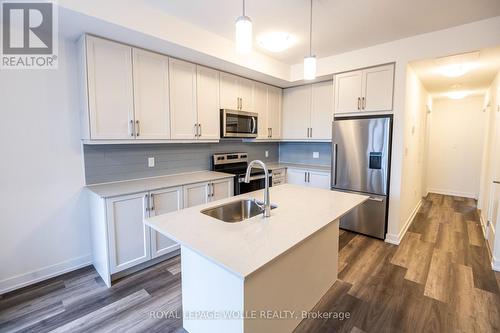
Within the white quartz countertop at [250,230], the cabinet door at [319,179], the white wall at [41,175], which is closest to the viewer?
the white quartz countertop at [250,230]

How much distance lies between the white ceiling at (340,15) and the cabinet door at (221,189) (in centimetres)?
184

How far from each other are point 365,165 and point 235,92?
219 centimetres

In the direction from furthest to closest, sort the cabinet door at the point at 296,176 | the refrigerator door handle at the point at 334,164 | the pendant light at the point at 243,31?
the cabinet door at the point at 296,176 → the refrigerator door handle at the point at 334,164 → the pendant light at the point at 243,31

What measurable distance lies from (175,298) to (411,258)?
2707 mm

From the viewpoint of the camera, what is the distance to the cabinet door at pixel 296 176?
14.0 feet

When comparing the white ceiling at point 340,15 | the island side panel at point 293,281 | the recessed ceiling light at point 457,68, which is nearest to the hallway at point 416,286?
the island side panel at point 293,281

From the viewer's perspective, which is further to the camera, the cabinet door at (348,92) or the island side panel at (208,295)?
the cabinet door at (348,92)

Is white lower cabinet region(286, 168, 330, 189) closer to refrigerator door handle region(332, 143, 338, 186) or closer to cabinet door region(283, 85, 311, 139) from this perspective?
refrigerator door handle region(332, 143, 338, 186)

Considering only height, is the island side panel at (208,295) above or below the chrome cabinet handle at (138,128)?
below

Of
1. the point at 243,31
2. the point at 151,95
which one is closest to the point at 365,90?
the point at 243,31

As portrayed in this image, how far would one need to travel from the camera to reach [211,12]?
2416 millimetres

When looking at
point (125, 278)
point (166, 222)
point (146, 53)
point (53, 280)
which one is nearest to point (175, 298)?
point (125, 278)

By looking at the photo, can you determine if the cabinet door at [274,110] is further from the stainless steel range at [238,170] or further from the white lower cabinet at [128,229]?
the white lower cabinet at [128,229]

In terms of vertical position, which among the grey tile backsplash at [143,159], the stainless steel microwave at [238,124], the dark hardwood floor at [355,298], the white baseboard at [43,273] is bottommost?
the dark hardwood floor at [355,298]
